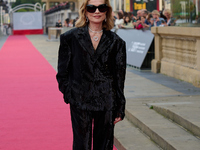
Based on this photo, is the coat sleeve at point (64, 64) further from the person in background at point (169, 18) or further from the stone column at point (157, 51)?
the stone column at point (157, 51)

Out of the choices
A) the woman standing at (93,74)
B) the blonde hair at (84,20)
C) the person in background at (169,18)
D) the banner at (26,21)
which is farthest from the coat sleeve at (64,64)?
the banner at (26,21)

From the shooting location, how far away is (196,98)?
7.97m

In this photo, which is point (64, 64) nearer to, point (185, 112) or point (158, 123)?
point (158, 123)

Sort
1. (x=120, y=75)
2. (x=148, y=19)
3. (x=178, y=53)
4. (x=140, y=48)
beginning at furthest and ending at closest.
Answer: (x=148, y=19), (x=140, y=48), (x=178, y=53), (x=120, y=75)

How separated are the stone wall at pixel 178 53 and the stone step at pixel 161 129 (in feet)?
11.5

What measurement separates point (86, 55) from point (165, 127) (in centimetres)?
244

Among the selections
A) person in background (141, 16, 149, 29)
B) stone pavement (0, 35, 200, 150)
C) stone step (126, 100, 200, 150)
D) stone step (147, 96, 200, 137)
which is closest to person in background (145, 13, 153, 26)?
person in background (141, 16, 149, 29)

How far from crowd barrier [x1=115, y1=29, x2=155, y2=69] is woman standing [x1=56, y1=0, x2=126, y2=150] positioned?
1017cm

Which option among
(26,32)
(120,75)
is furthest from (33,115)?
(26,32)

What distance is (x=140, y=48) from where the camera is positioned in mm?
14547

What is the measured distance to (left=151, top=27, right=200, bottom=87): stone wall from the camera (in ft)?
34.8

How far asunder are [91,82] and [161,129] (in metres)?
2.23

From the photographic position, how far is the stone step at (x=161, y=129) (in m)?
5.11

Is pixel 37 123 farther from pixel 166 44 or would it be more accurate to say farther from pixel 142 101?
pixel 166 44
